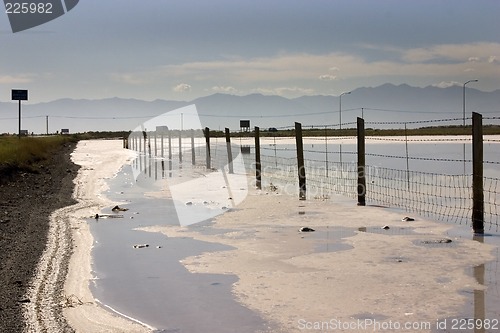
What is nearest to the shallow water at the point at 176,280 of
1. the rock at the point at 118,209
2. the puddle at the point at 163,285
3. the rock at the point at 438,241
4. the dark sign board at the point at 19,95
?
the puddle at the point at 163,285

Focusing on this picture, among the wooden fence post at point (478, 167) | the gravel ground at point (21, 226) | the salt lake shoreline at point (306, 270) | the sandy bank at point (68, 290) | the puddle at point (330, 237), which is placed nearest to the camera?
the sandy bank at point (68, 290)

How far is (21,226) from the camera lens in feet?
39.2

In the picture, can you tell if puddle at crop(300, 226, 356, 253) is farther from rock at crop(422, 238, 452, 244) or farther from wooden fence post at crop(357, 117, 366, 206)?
wooden fence post at crop(357, 117, 366, 206)

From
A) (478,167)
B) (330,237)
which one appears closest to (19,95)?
(330,237)

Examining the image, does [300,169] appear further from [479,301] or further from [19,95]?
[19,95]

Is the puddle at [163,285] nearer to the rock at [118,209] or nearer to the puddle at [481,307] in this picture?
the puddle at [481,307]

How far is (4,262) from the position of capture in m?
8.72

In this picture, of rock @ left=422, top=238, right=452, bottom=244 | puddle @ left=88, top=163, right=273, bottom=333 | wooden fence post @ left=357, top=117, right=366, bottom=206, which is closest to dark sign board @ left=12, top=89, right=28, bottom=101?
wooden fence post @ left=357, top=117, right=366, bottom=206

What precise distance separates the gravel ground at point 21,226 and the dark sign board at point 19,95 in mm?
32385

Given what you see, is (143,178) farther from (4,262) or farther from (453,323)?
(453,323)

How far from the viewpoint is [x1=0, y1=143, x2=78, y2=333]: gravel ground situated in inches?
267

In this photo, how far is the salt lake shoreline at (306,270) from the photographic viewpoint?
6.30 meters

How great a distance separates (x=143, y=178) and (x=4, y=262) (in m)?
16.1

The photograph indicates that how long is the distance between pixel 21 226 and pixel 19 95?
45.6 metres
